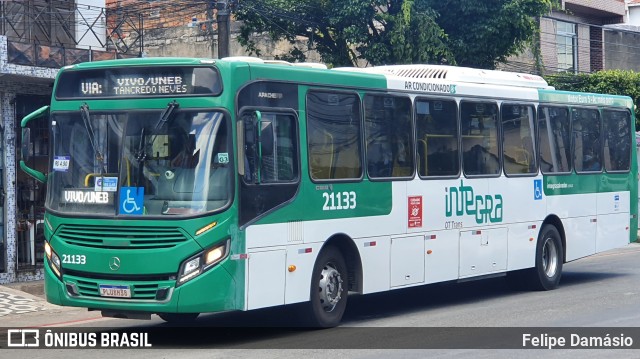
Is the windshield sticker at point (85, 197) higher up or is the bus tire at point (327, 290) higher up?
the windshield sticker at point (85, 197)

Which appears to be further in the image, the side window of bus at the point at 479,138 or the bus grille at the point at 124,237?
the side window of bus at the point at 479,138

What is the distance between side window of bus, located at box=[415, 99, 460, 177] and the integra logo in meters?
0.30

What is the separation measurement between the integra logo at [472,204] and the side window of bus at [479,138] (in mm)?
339

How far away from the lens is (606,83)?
32.5 metres

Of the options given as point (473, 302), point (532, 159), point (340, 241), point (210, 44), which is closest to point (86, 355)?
point (340, 241)

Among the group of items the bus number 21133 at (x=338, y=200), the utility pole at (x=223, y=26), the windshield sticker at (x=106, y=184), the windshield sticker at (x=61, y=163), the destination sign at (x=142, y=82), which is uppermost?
the utility pole at (x=223, y=26)

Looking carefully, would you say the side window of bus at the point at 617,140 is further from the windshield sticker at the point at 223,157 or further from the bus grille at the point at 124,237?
the bus grille at the point at 124,237

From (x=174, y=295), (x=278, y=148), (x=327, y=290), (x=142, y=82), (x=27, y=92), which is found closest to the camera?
(x=174, y=295)

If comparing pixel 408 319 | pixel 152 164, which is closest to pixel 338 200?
pixel 408 319

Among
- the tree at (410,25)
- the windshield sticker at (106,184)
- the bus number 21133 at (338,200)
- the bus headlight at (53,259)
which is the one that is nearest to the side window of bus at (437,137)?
the bus number 21133 at (338,200)

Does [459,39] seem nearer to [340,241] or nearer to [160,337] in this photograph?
[340,241]

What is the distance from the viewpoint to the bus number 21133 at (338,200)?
479 inches

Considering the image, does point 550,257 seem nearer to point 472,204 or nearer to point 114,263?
point 472,204

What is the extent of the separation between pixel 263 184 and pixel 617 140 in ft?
31.7
